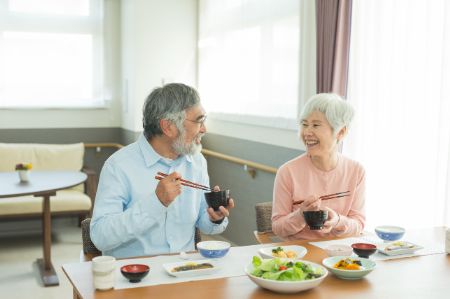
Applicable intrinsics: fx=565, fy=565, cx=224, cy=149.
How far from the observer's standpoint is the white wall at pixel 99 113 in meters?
5.85

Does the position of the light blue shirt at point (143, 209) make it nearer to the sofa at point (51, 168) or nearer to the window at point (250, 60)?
the window at point (250, 60)

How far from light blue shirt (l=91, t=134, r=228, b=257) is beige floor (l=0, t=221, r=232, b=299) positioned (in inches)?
73.3

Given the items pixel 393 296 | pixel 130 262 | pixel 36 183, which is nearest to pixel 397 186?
pixel 393 296

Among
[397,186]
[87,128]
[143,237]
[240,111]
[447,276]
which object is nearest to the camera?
[447,276]

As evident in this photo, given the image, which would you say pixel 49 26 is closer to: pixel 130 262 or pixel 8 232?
pixel 8 232

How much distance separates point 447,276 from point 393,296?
0.33 m

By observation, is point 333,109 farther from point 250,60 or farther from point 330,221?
point 250,60

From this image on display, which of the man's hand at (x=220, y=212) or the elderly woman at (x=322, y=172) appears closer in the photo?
the man's hand at (x=220, y=212)

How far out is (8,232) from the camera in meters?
5.72

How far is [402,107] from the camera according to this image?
309 cm

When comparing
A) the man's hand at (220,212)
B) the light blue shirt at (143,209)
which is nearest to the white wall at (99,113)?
the light blue shirt at (143,209)

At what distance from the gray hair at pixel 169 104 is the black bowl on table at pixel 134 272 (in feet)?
2.40

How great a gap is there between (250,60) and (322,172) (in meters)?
2.15

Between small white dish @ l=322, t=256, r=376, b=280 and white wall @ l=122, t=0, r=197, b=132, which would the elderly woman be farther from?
white wall @ l=122, t=0, r=197, b=132
